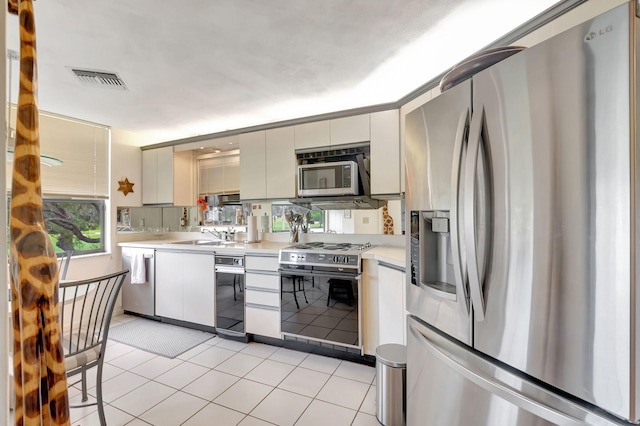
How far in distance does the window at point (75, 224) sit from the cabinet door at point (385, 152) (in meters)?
3.47

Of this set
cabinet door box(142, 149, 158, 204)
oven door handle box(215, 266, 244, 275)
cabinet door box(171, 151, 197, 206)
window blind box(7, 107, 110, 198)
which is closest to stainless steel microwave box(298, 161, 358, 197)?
oven door handle box(215, 266, 244, 275)

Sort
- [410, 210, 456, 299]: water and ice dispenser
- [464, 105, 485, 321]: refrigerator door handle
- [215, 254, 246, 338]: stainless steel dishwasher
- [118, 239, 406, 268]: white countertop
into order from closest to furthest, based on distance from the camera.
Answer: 1. [464, 105, 485, 321]: refrigerator door handle
2. [410, 210, 456, 299]: water and ice dispenser
3. [118, 239, 406, 268]: white countertop
4. [215, 254, 246, 338]: stainless steel dishwasher

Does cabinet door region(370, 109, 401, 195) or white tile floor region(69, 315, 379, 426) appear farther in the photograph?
cabinet door region(370, 109, 401, 195)

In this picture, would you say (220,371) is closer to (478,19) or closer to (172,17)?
(172,17)

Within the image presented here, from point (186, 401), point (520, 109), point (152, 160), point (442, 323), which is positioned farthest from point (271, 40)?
point (152, 160)

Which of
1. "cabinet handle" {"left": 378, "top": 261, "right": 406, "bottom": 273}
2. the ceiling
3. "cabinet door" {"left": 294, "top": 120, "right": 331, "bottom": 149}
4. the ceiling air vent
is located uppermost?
the ceiling

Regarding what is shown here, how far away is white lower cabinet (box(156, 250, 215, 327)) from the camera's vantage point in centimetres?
310

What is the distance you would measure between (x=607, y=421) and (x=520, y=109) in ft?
2.84

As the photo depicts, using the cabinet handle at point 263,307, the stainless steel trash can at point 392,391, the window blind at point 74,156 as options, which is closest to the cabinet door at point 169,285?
the cabinet handle at point 263,307

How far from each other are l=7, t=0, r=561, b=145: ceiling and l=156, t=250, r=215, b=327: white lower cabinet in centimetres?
165

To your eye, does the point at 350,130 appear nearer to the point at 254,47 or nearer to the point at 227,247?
the point at 254,47

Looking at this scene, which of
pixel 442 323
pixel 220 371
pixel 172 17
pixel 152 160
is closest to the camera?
pixel 442 323

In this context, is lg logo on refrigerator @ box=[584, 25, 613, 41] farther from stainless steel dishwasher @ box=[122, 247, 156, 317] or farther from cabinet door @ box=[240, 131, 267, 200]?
stainless steel dishwasher @ box=[122, 247, 156, 317]

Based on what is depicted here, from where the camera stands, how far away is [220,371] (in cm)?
240
